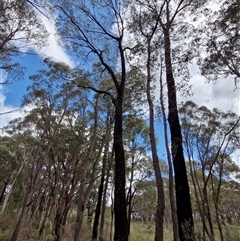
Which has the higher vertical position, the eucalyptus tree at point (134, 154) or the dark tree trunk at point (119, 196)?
the eucalyptus tree at point (134, 154)

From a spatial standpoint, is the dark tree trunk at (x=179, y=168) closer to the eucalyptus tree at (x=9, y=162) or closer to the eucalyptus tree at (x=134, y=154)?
the eucalyptus tree at (x=134, y=154)

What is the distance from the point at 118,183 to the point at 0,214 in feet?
48.5

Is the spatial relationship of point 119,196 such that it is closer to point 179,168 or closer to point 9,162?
point 179,168

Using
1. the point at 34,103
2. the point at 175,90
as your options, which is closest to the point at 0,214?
the point at 34,103

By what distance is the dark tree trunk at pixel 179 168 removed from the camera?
5295mm

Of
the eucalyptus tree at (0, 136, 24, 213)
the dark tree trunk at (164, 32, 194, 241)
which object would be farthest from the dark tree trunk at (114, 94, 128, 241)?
the eucalyptus tree at (0, 136, 24, 213)

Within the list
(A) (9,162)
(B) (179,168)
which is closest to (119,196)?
(B) (179,168)

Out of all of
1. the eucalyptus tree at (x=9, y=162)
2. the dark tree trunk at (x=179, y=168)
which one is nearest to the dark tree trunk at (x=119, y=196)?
the dark tree trunk at (x=179, y=168)

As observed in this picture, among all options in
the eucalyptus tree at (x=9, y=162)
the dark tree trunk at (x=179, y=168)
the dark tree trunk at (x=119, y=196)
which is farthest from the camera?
the eucalyptus tree at (x=9, y=162)

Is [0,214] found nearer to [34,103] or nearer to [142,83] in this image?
[34,103]

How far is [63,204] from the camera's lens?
12.6 meters

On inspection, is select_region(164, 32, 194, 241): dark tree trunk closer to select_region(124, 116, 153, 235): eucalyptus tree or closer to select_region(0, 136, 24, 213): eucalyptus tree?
select_region(124, 116, 153, 235): eucalyptus tree

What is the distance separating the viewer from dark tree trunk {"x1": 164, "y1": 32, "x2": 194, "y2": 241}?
17.4 ft

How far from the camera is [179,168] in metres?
6.39
